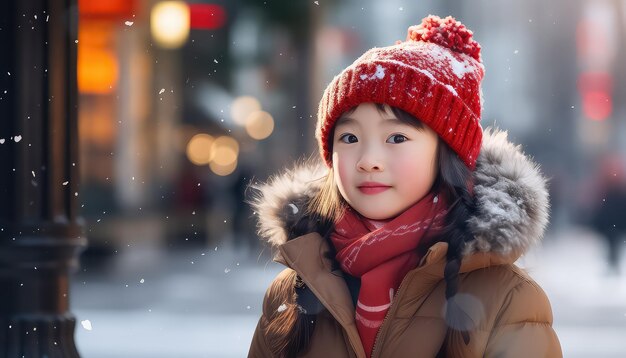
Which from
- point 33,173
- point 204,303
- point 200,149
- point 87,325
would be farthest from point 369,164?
point 200,149

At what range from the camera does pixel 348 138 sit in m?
2.79

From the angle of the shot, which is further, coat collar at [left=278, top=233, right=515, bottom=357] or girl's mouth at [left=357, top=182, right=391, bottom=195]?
girl's mouth at [left=357, top=182, right=391, bottom=195]

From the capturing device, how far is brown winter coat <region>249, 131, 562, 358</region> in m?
2.53

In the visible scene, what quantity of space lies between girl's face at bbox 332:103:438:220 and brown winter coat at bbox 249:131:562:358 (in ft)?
0.55

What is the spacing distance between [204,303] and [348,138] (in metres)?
9.57

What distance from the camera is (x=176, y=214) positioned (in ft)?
74.3

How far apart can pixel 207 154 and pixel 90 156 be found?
5.59 metres

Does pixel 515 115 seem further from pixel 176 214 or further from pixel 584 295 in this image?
pixel 584 295

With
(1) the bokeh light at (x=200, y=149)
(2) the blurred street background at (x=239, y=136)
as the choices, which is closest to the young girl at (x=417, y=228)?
(2) the blurred street background at (x=239, y=136)

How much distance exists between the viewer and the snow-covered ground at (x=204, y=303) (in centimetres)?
852

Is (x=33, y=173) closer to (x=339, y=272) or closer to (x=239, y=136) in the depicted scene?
(x=339, y=272)

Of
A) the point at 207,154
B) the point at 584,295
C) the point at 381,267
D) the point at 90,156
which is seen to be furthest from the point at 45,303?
the point at 207,154

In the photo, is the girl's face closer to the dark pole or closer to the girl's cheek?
the girl's cheek

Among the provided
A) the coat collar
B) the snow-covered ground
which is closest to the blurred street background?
the snow-covered ground
